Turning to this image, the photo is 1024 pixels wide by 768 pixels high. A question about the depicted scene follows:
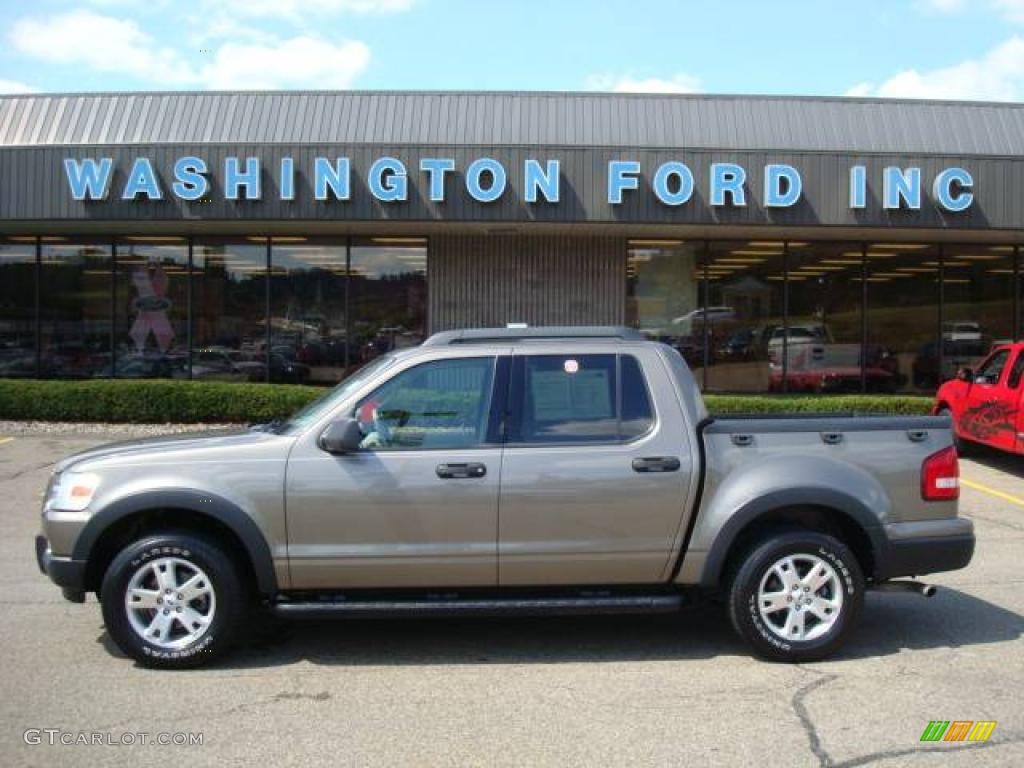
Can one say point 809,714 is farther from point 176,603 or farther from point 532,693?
point 176,603

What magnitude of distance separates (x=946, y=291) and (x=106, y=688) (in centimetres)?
1719

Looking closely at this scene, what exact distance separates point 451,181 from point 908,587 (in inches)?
436

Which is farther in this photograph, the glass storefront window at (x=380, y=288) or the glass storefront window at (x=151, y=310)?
the glass storefront window at (x=151, y=310)

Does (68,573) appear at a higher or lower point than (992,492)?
higher

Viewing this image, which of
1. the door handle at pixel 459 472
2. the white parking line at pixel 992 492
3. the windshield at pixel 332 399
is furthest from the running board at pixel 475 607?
the white parking line at pixel 992 492

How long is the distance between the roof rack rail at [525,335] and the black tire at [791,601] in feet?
4.45

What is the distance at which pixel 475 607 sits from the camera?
16.3ft

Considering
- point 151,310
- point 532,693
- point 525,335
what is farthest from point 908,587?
point 151,310

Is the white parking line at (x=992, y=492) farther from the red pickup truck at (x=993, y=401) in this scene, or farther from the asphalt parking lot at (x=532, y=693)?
A: the asphalt parking lot at (x=532, y=693)

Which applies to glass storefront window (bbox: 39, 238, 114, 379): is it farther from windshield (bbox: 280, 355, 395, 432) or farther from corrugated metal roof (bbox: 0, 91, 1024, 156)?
windshield (bbox: 280, 355, 395, 432)

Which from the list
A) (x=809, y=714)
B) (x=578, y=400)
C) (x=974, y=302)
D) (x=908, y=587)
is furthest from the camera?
(x=974, y=302)

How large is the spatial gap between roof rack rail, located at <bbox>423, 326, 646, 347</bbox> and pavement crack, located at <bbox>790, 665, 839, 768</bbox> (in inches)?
78.5

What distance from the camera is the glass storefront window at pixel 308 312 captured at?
17.7 m

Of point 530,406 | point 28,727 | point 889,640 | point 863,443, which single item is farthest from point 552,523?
point 28,727
